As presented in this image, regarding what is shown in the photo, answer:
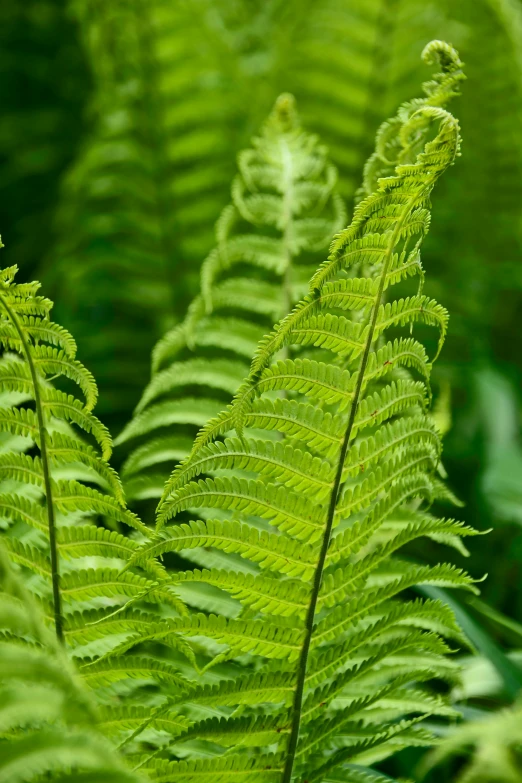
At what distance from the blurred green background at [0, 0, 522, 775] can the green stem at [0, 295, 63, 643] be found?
0.74 meters

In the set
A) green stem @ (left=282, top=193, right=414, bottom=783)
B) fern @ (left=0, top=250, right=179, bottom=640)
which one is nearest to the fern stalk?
green stem @ (left=282, top=193, right=414, bottom=783)

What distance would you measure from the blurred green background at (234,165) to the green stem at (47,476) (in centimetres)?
74

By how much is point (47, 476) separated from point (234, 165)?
0.99 meters

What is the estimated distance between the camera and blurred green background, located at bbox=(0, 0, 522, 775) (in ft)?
4.25

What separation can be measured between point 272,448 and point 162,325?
34.1 inches

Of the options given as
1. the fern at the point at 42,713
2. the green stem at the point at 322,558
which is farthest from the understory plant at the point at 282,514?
the fern at the point at 42,713

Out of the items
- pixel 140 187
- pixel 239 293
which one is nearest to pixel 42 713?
pixel 239 293

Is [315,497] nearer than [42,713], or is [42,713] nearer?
[42,713]

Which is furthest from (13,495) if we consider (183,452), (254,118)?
(254,118)

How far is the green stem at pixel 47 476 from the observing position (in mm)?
494

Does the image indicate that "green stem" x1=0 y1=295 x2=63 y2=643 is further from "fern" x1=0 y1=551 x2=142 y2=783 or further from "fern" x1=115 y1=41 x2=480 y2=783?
"fern" x1=0 y1=551 x2=142 y2=783

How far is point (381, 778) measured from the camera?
555mm

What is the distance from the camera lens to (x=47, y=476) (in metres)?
0.53

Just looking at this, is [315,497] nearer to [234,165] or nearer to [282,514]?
[282,514]
